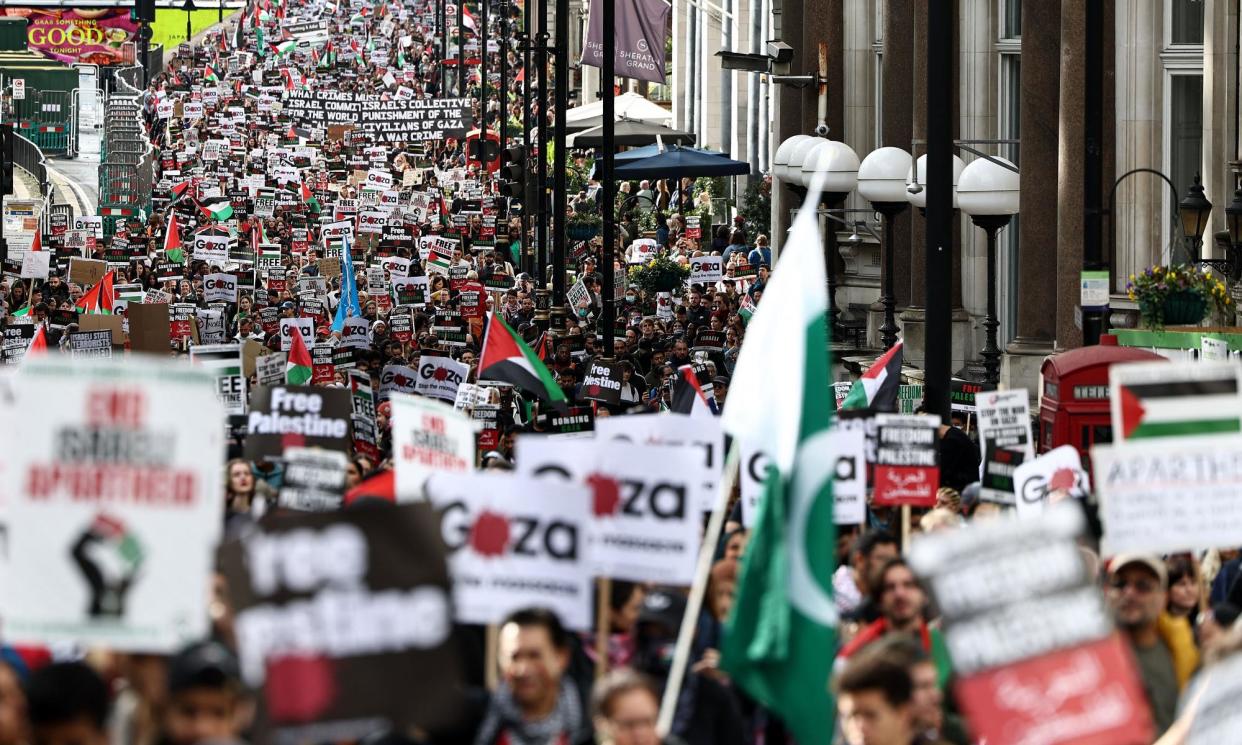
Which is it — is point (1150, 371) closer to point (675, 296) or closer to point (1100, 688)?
point (1100, 688)

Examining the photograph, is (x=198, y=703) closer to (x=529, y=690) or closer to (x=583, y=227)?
(x=529, y=690)

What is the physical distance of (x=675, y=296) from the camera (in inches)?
1550

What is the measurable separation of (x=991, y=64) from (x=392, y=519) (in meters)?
23.2

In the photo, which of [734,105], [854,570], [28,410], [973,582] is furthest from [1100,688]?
[734,105]

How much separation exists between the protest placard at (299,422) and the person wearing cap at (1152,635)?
266 inches

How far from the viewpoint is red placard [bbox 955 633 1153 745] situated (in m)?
6.93

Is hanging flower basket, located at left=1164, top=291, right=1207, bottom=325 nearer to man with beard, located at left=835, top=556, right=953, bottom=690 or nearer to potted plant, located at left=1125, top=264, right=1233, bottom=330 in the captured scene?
potted plant, located at left=1125, top=264, right=1233, bottom=330

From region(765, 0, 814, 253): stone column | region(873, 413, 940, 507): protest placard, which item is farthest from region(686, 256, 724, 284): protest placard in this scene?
region(873, 413, 940, 507): protest placard

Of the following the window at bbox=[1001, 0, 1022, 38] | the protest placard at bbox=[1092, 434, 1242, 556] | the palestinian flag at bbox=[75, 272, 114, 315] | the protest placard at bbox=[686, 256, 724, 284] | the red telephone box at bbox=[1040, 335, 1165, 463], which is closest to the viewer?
the protest placard at bbox=[1092, 434, 1242, 556]

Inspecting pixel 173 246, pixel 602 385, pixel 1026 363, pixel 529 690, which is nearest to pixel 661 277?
pixel 173 246

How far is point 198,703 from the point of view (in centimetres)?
745

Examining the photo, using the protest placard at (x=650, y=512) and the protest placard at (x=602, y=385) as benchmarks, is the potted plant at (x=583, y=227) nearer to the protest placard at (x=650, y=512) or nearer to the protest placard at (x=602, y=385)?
the protest placard at (x=602, y=385)

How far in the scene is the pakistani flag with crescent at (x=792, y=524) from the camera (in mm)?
9070

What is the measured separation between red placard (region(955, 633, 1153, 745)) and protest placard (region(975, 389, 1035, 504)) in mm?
8440
